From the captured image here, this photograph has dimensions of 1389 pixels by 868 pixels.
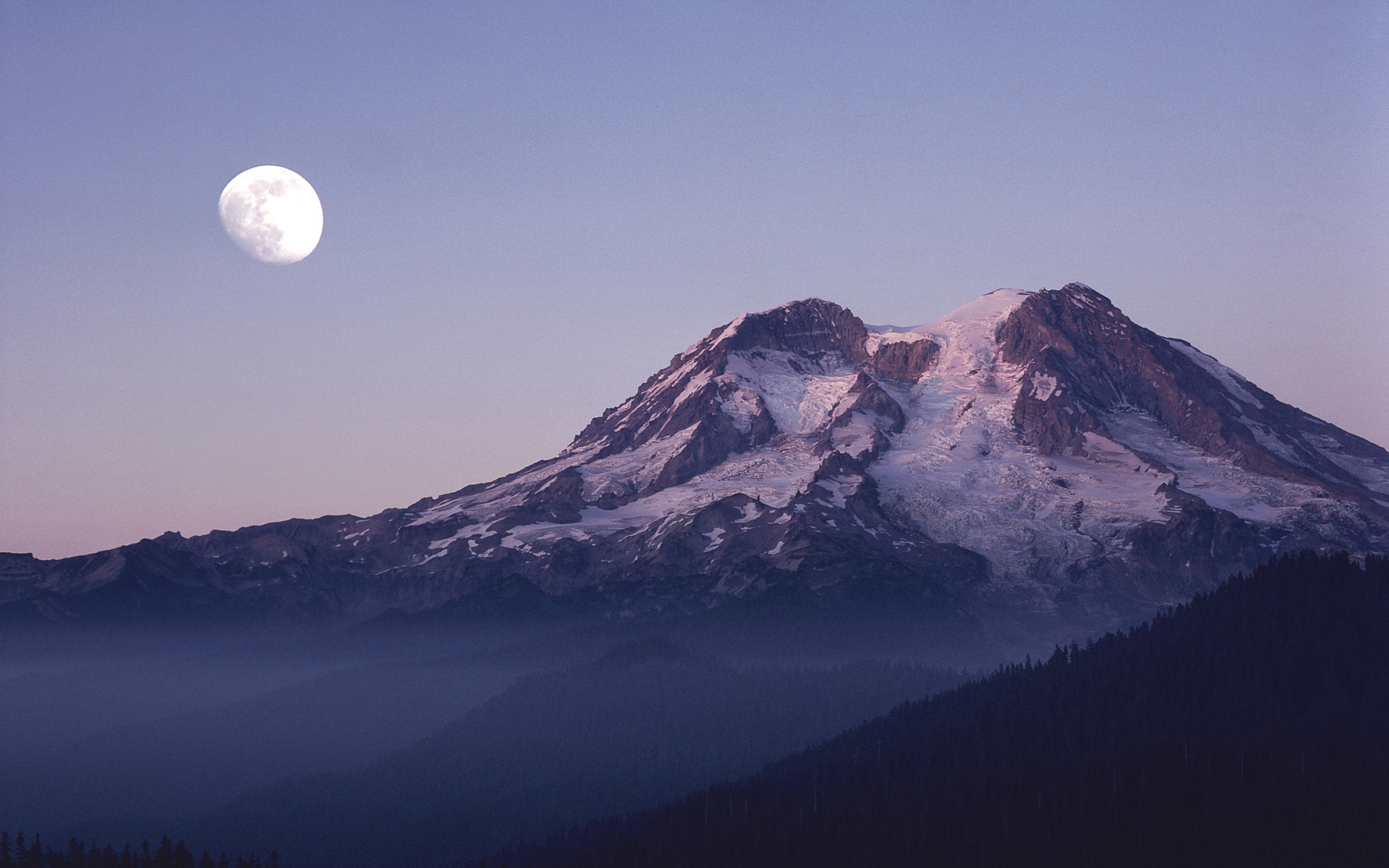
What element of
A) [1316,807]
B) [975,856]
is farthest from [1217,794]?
[975,856]

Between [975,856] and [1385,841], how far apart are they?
1776 inches

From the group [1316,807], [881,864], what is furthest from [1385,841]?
[881,864]

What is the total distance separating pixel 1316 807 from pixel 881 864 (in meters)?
50.8

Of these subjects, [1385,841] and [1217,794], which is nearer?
[1385,841]

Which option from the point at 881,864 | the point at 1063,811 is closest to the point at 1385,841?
the point at 1063,811

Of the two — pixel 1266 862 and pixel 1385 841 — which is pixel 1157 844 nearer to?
pixel 1266 862

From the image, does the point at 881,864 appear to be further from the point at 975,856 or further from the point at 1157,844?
the point at 1157,844

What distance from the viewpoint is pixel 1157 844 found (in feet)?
618

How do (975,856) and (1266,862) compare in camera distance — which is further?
(975,856)

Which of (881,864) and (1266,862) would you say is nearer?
(1266,862)

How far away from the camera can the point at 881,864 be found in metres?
199

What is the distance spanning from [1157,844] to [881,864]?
32.5 meters

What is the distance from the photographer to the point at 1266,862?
182250 mm

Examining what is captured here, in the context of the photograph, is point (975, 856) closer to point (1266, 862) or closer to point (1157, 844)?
point (1157, 844)
